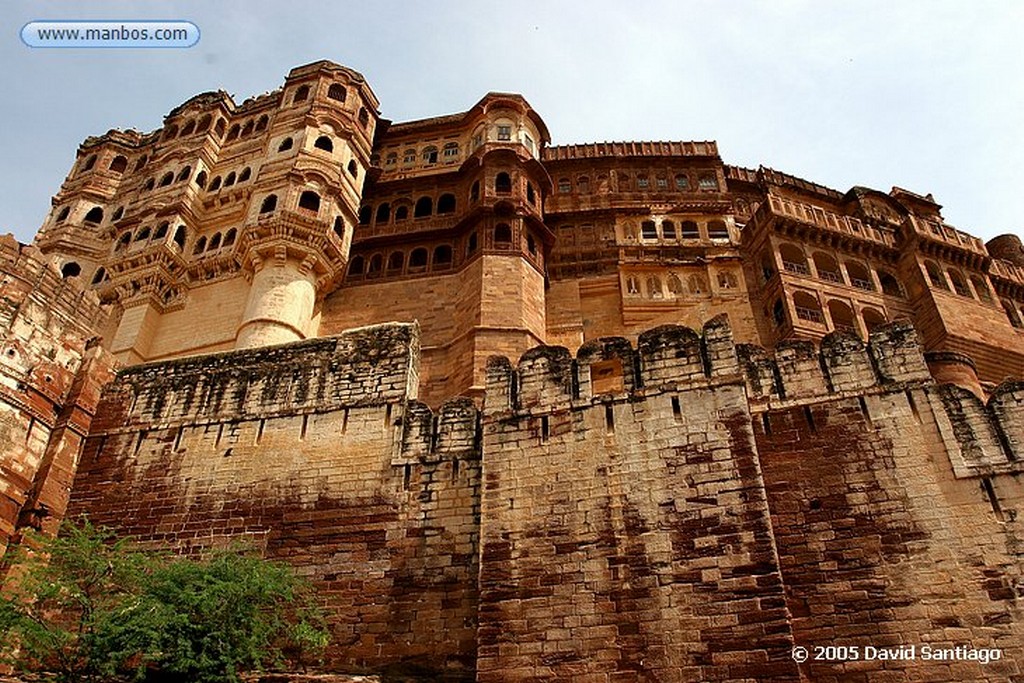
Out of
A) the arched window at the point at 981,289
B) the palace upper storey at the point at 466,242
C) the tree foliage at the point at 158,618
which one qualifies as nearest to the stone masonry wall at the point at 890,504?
the tree foliage at the point at 158,618

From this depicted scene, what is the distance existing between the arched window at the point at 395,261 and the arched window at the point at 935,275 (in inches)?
705

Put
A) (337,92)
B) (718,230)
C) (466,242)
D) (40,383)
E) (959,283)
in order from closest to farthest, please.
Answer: (40,383) < (466,242) < (959,283) < (337,92) < (718,230)

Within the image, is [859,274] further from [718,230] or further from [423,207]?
[423,207]

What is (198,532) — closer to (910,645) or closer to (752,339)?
(910,645)

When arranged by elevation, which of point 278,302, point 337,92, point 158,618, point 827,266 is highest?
point 337,92

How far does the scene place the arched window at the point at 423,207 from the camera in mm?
28684

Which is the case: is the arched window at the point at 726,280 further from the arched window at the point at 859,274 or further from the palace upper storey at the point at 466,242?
the arched window at the point at 859,274

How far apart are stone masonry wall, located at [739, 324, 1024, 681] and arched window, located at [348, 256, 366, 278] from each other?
18.3 meters

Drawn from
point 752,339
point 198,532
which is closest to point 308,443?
point 198,532

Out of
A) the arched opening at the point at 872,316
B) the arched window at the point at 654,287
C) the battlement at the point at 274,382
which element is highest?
the arched window at the point at 654,287

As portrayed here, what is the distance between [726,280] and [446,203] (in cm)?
1014

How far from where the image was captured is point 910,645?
28.1 ft

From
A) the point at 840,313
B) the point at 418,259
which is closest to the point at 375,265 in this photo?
the point at 418,259

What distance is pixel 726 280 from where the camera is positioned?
91.4 ft
